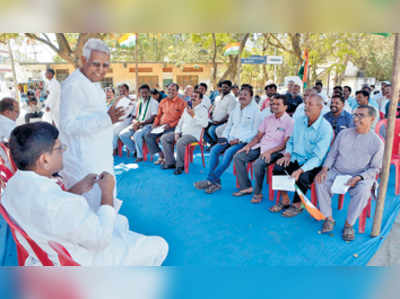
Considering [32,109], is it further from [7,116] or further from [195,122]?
[195,122]

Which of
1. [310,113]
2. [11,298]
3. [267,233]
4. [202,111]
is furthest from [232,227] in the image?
[11,298]

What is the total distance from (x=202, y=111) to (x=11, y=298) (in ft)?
14.1

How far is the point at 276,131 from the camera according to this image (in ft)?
11.9

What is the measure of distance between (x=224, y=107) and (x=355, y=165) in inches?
117

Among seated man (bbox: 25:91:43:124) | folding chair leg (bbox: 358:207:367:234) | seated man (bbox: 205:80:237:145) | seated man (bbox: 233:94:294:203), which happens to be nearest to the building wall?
seated man (bbox: 25:91:43:124)

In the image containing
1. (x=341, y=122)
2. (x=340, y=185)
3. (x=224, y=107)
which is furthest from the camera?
(x=224, y=107)

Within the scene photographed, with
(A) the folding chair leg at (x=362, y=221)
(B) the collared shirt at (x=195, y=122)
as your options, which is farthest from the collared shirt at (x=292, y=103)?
(A) the folding chair leg at (x=362, y=221)

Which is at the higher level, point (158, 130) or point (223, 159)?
point (158, 130)

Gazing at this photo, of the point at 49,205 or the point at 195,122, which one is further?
the point at 195,122

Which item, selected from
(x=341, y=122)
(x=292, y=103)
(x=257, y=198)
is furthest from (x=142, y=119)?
(x=341, y=122)

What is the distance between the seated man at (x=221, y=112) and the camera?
216 inches

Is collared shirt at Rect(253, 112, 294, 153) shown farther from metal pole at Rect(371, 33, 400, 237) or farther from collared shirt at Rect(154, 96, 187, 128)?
collared shirt at Rect(154, 96, 187, 128)

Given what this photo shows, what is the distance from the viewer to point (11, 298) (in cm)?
51

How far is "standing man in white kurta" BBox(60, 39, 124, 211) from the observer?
213 cm
